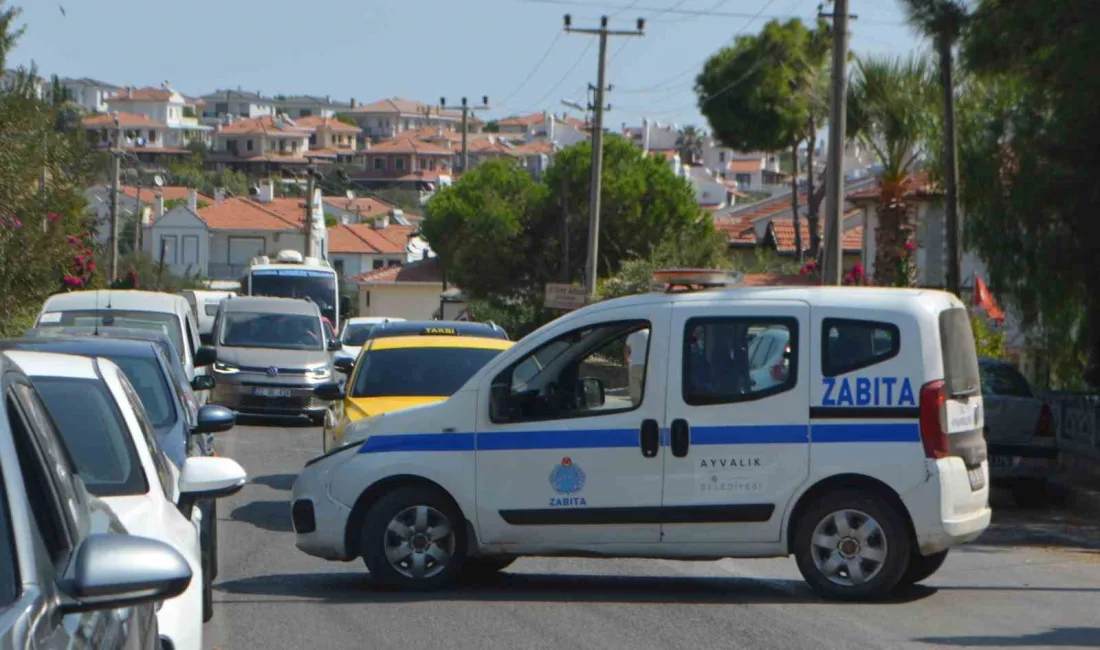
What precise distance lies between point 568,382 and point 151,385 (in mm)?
3161

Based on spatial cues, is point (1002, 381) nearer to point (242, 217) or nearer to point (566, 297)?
point (566, 297)

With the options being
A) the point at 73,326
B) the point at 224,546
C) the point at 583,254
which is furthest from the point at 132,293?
→ the point at 583,254

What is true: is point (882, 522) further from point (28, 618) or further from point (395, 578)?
point (28, 618)

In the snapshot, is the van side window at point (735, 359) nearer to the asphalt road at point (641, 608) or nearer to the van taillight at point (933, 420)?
the van taillight at point (933, 420)

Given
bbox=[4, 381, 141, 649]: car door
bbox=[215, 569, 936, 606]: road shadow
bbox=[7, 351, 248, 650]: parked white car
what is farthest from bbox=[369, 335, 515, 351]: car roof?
bbox=[4, 381, 141, 649]: car door

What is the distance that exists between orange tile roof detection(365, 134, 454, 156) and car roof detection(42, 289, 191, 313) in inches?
5940

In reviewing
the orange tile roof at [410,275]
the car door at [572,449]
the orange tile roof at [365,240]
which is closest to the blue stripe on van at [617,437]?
the car door at [572,449]

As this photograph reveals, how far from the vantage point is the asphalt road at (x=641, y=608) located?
867cm

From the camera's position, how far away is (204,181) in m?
148

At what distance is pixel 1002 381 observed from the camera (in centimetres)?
1764

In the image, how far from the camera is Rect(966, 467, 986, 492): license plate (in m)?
10.1

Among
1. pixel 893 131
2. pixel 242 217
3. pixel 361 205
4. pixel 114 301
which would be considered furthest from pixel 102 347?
pixel 361 205

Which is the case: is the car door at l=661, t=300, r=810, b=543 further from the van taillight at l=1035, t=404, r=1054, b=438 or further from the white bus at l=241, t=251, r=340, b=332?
the white bus at l=241, t=251, r=340, b=332

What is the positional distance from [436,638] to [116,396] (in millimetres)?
2542
